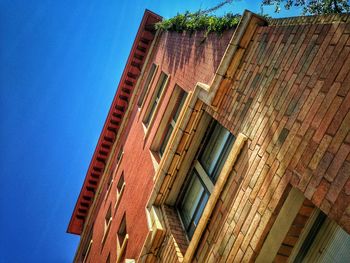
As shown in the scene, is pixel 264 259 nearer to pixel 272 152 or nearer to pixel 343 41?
pixel 272 152

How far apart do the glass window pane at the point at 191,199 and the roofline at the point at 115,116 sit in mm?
8686

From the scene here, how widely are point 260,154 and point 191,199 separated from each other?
2.54 meters

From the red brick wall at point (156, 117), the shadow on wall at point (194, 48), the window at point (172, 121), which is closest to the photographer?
the shadow on wall at point (194, 48)

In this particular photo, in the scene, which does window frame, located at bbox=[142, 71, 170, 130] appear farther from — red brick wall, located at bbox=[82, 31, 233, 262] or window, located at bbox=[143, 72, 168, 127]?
red brick wall, located at bbox=[82, 31, 233, 262]

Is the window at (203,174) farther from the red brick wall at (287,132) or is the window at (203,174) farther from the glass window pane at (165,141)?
A: the glass window pane at (165,141)

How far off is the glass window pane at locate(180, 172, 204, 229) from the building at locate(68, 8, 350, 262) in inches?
0.8

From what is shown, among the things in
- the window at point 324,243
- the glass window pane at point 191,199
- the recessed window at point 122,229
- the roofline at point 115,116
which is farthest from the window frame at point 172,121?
the roofline at point 115,116

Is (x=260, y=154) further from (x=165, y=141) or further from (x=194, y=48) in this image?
(x=165, y=141)

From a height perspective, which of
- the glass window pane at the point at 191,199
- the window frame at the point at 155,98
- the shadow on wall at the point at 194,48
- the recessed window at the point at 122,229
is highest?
the shadow on wall at the point at 194,48

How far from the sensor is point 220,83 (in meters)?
4.53

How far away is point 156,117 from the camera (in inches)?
358

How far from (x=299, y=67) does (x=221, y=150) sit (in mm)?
2007

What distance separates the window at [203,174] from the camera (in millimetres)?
4797

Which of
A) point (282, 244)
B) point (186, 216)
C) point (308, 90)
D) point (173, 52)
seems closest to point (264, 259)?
point (282, 244)
